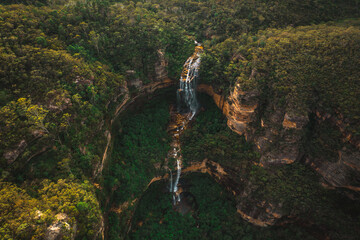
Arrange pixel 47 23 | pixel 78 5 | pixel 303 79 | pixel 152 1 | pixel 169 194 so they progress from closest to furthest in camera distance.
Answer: pixel 303 79
pixel 47 23
pixel 78 5
pixel 169 194
pixel 152 1

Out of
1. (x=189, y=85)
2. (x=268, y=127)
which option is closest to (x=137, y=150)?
(x=189, y=85)

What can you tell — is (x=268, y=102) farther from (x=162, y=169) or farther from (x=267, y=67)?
(x=162, y=169)

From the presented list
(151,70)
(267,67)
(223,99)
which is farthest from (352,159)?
(151,70)

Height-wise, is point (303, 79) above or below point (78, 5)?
below

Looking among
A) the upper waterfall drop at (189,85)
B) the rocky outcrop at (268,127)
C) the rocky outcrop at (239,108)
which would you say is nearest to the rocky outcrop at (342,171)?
the rocky outcrop at (268,127)

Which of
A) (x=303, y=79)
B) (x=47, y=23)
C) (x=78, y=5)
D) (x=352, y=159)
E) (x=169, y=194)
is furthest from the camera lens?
(x=169, y=194)

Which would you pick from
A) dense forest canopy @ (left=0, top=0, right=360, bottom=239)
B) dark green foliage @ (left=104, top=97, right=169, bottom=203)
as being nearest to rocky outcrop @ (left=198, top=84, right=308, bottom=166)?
dense forest canopy @ (left=0, top=0, right=360, bottom=239)

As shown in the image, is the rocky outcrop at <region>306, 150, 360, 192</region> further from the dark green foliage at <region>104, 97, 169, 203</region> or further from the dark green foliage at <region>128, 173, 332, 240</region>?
the dark green foliage at <region>104, 97, 169, 203</region>

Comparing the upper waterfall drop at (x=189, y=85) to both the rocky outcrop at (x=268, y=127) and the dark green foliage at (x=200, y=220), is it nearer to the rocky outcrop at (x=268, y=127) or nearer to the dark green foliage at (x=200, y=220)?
the rocky outcrop at (x=268, y=127)
